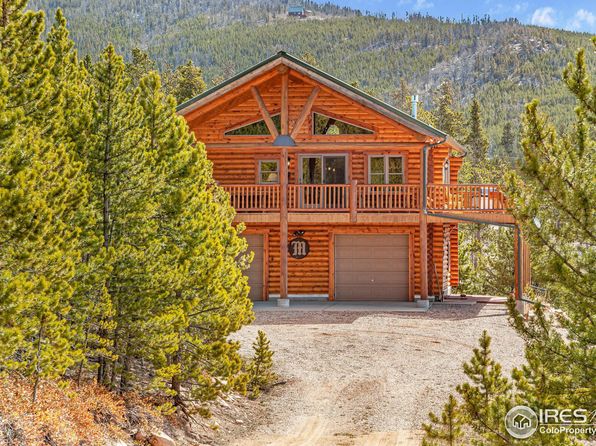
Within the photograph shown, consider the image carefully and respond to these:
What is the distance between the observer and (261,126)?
26266mm

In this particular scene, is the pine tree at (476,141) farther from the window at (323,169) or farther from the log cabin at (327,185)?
the window at (323,169)

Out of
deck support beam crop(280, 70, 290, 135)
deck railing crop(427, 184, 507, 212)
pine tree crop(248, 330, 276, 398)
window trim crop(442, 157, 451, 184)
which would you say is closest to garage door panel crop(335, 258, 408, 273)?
deck railing crop(427, 184, 507, 212)

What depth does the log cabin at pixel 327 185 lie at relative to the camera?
2477 cm

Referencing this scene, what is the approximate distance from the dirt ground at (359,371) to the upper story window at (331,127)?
673 cm

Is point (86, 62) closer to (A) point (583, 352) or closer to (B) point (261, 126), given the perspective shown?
(A) point (583, 352)

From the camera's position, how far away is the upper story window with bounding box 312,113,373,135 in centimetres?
2600

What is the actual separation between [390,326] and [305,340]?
3089 mm

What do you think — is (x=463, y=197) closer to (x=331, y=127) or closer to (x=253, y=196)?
(x=331, y=127)

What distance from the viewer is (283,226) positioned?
24797mm

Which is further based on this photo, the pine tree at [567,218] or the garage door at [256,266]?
the garage door at [256,266]

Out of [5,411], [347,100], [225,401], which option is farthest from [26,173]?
[347,100]

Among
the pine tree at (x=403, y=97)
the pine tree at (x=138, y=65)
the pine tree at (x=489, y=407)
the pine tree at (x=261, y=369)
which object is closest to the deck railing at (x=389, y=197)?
the pine tree at (x=261, y=369)

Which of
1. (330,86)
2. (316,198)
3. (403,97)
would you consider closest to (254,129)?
(330,86)

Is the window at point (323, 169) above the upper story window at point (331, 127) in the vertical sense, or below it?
below
